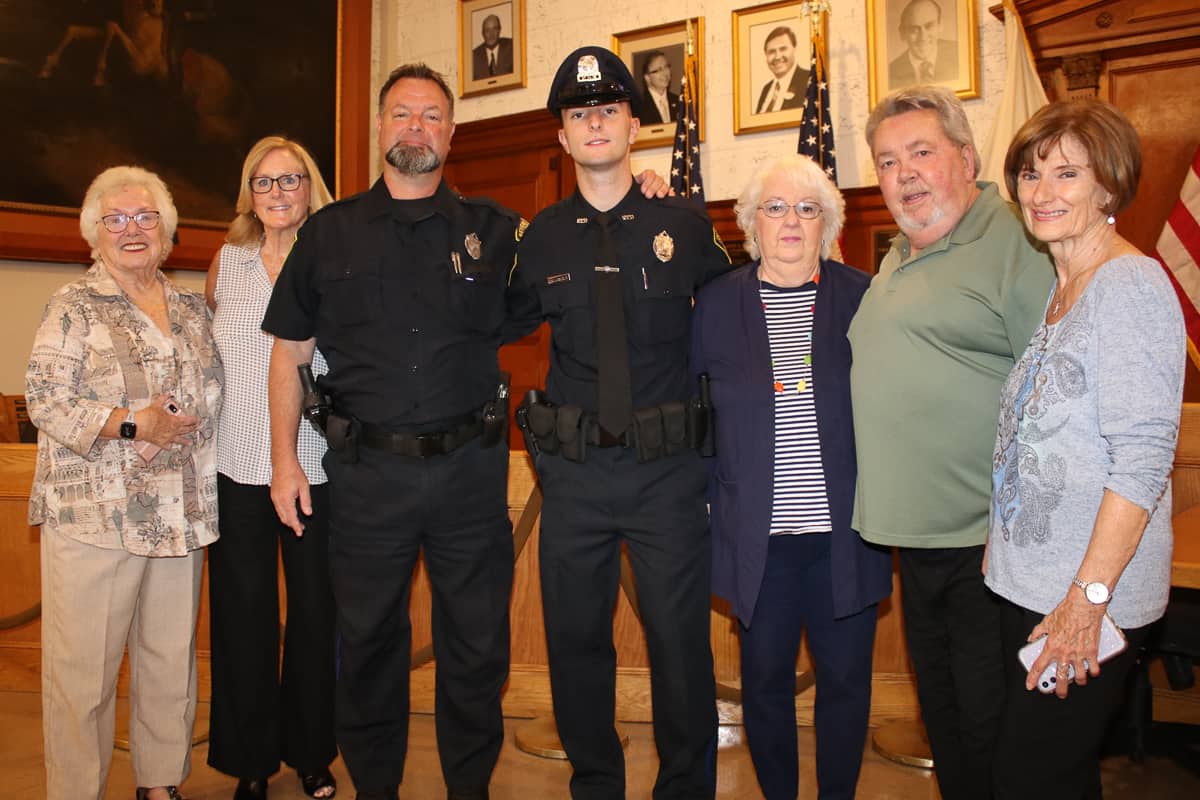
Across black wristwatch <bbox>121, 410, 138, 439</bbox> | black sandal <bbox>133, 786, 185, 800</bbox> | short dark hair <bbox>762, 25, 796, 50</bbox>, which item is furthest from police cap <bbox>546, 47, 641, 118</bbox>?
short dark hair <bbox>762, 25, 796, 50</bbox>

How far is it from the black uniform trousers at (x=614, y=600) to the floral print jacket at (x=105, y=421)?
3.27 feet

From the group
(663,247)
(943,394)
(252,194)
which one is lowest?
(943,394)

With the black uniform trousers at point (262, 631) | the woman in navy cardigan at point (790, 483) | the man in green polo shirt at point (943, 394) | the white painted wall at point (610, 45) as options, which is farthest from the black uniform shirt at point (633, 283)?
the white painted wall at point (610, 45)

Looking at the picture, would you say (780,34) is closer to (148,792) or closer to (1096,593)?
(1096,593)

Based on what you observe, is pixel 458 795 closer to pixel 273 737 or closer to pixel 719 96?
pixel 273 737

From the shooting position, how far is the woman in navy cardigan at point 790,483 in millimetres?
2246

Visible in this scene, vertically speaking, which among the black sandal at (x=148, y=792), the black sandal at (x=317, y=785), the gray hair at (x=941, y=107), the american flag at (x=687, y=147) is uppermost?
the american flag at (x=687, y=147)

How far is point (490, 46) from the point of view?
6.75 m

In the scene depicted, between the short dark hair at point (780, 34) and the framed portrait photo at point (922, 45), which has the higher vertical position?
the short dark hair at point (780, 34)

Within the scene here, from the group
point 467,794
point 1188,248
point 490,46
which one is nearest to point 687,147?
point 490,46

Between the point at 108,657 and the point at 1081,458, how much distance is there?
2403 millimetres

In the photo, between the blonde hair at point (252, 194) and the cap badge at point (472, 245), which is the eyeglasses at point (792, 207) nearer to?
the cap badge at point (472, 245)

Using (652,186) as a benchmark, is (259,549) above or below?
below

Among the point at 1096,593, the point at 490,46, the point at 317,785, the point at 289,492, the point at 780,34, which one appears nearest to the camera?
the point at 1096,593
